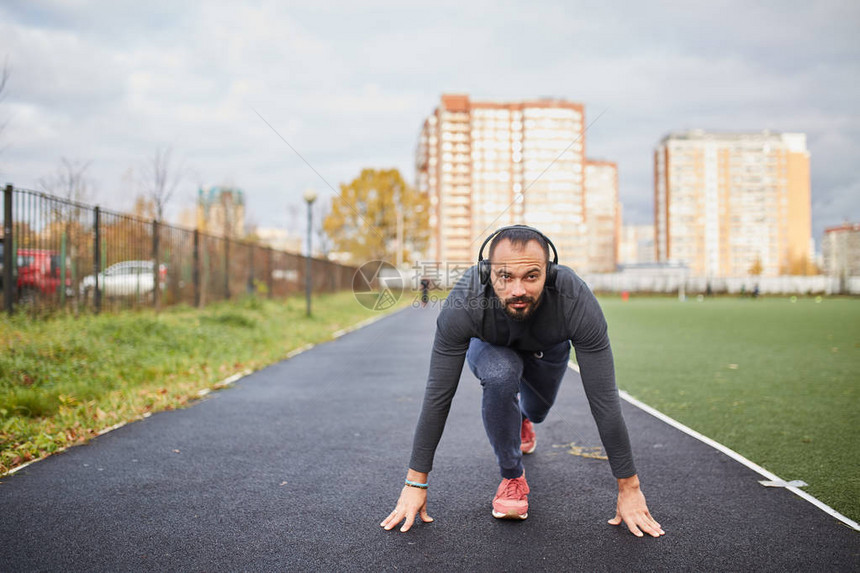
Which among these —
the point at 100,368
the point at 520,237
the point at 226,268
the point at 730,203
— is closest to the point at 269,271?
the point at 226,268

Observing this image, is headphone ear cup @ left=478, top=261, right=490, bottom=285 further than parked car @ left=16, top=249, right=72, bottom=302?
No

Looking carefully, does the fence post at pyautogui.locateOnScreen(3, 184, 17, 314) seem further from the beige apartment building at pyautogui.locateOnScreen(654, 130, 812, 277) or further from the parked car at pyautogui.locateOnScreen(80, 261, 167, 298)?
the beige apartment building at pyautogui.locateOnScreen(654, 130, 812, 277)

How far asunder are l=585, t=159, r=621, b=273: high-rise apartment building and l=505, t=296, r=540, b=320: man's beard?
149 meters

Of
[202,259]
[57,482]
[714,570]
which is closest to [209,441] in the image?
[57,482]

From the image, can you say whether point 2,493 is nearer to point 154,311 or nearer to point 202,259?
point 154,311

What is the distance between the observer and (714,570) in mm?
2258

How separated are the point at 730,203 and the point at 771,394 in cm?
14319

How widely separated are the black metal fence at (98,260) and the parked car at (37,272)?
1 cm

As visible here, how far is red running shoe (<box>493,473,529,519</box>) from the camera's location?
279 centimetres

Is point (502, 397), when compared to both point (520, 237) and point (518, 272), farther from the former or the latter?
point (520, 237)

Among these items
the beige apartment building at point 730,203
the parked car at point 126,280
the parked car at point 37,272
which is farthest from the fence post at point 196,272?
the beige apartment building at point 730,203

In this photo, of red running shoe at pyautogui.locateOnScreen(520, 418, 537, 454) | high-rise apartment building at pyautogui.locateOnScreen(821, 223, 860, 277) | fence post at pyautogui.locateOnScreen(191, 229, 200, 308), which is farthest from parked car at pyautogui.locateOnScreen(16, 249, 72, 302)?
high-rise apartment building at pyautogui.locateOnScreen(821, 223, 860, 277)

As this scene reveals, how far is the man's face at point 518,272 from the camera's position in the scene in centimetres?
251

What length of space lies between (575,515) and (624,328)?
1399 cm
